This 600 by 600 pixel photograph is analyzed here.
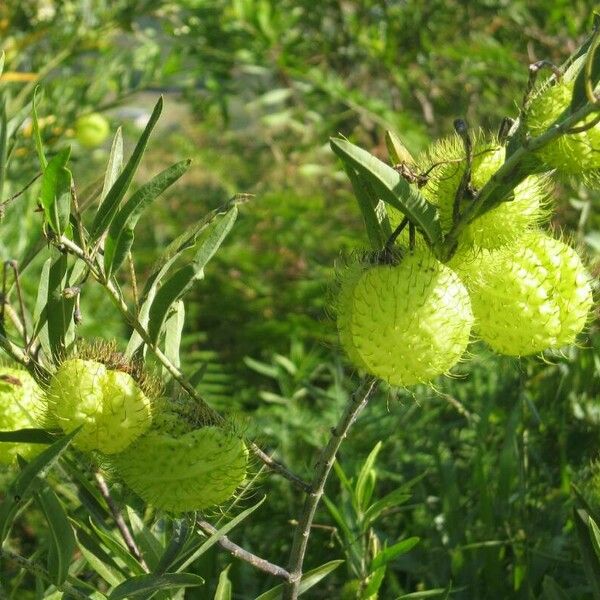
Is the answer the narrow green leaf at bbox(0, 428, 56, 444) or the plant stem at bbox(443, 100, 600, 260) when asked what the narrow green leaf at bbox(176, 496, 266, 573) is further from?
the plant stem at bbox(443, 100, 600, 260)

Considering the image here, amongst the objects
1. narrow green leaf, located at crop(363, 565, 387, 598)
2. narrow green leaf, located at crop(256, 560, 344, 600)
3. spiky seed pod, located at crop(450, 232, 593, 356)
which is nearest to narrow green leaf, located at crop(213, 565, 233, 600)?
narrow green leaf, located at crop(256, 560, 344, 600)

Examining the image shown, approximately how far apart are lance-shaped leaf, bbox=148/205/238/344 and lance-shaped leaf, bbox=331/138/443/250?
15 centimetres

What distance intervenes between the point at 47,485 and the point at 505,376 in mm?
1243

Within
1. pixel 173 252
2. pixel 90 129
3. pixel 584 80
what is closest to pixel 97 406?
pixel 173 252

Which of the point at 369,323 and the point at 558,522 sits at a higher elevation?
the point at 369,323

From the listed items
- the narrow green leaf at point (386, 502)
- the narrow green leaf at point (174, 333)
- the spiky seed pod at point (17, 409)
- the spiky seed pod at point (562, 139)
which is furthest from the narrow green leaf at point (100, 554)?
the spiky seed pod at point (562, 139)

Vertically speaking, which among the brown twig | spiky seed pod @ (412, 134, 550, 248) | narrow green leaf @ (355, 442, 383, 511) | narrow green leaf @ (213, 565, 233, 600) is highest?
spiky seed pod @ (412, 134, 550, 248)

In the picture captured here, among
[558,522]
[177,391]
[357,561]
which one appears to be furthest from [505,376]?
[177,391]

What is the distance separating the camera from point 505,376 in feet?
6.30

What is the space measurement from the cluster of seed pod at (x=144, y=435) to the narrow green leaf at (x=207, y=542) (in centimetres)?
3

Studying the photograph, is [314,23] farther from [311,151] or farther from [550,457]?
[550,457]

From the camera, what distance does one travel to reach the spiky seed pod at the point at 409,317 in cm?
81

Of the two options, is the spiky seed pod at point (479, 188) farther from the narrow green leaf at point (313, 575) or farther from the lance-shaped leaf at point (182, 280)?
the narrow green leaf at point (313, 575)

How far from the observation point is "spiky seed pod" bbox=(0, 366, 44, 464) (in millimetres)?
996
